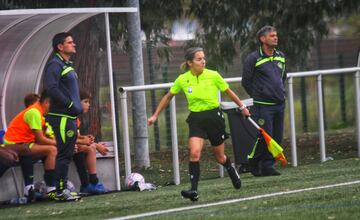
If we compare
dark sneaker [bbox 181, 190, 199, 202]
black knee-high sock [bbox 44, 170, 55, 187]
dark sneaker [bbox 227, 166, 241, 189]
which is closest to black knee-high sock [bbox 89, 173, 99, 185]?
black knee-high sock [bbox 44, 170, 55, 187]

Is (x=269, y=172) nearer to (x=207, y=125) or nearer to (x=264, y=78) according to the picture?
(x=264, y=78)

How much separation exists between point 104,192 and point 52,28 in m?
2.41

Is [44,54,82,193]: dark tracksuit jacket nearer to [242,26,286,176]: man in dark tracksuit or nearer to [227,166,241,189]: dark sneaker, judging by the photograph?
[227,166,241,189]: dark sneaker

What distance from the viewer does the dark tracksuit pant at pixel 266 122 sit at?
14672 mm

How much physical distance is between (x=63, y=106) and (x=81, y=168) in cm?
138

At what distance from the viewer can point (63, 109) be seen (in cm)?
1273

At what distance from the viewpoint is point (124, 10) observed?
1374 cm

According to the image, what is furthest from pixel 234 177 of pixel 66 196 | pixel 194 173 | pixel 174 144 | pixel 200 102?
pixel 174 144

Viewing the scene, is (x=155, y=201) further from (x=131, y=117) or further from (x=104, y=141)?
(x=131, y=117)

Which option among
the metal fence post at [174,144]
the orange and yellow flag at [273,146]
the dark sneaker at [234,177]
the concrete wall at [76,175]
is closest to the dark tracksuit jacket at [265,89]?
the orange and yellow flag at [273,146]

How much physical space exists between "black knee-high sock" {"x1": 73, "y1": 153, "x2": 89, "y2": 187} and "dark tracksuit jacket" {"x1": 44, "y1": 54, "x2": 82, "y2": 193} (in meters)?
0.87

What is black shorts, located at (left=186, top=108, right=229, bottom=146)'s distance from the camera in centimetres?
1212

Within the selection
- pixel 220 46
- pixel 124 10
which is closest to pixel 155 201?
pixel 124 10

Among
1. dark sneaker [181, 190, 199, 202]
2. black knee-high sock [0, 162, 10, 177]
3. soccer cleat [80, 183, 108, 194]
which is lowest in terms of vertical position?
soccer cleat [80, 183, 108, 194]
